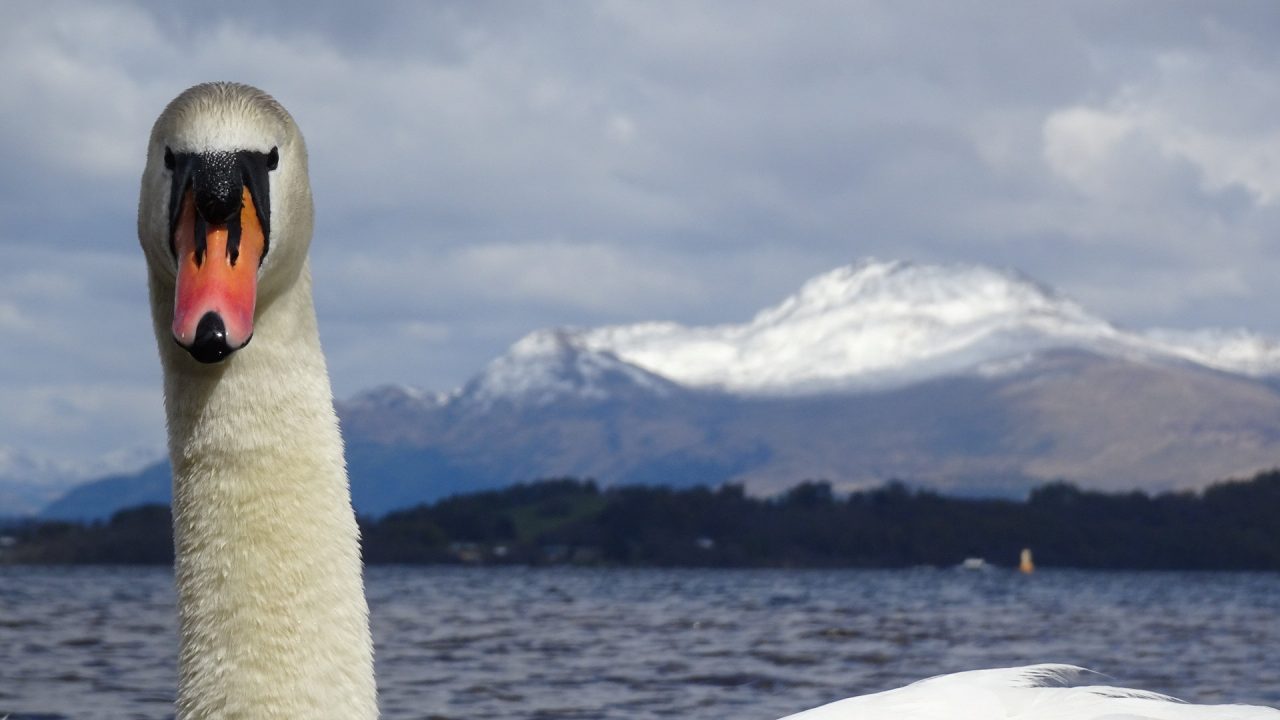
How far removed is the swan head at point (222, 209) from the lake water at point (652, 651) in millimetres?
16695

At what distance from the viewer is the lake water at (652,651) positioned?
22.5 metres

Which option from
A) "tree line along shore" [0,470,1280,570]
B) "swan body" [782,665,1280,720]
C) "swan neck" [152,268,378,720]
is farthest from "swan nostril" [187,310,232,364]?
"tree line along shore" [0,470,1280,570]

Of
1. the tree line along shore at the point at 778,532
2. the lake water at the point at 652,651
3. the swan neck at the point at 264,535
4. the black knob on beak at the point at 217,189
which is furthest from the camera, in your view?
the tree line along shore at the point at 778,532

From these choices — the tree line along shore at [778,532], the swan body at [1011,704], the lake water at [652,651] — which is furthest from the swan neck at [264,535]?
the tree line along shore at [778,532]

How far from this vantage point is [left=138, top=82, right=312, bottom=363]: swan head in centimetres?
357

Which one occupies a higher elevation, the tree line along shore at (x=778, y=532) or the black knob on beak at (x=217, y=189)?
the tree line along shore at (x=778, y=532)

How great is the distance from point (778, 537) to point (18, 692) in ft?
511

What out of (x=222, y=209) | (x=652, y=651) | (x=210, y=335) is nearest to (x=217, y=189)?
(x=222, y=209)

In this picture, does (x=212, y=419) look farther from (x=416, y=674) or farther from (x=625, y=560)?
(x=625, y=560)

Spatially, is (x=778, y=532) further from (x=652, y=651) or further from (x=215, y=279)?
(x=215, y=279)

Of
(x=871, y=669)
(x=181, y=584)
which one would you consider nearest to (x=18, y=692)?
(x=871, y=669)

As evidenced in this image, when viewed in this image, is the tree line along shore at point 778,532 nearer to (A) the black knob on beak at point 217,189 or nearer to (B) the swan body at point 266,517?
(B) the swan body at point 266,517

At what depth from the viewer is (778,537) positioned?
175 m

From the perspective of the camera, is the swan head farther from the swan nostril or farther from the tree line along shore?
the tree line along shore
